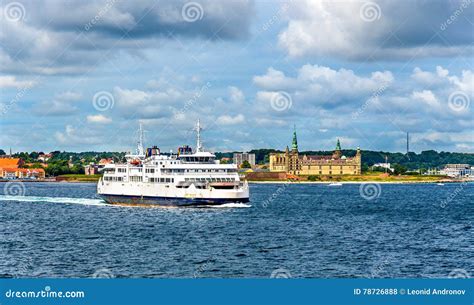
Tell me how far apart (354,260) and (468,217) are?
39799mm

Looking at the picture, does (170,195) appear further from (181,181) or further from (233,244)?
(233,244)

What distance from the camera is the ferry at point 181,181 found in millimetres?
85125

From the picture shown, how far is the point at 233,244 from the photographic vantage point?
2094 inches

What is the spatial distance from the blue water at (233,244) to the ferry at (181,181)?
203 cm

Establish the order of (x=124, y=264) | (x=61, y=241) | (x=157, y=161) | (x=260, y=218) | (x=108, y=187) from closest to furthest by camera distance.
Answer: (x=124, y=264) → (x=61, y=241) → (x=260, y=218) → (x=157, y=161) → (x=108, y=187)

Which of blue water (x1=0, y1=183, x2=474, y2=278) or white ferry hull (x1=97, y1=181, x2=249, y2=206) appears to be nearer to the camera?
blue water (x1=0, y1=183, x2=474, y2=278)

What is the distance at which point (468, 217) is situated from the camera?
81.1 meters

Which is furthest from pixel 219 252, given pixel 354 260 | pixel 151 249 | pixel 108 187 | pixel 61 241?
pixel 108 187

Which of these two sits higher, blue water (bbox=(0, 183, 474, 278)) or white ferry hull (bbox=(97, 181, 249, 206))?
white ferry hull (bbox=(97, 181, 249, 206))

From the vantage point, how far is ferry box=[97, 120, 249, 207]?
3351 inches

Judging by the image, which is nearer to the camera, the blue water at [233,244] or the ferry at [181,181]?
the blue water at [233,244]

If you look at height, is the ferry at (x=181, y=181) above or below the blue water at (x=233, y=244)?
above

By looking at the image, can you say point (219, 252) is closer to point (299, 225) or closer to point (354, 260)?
point (354, 260)

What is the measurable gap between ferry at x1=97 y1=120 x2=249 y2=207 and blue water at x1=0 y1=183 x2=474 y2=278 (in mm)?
2032
